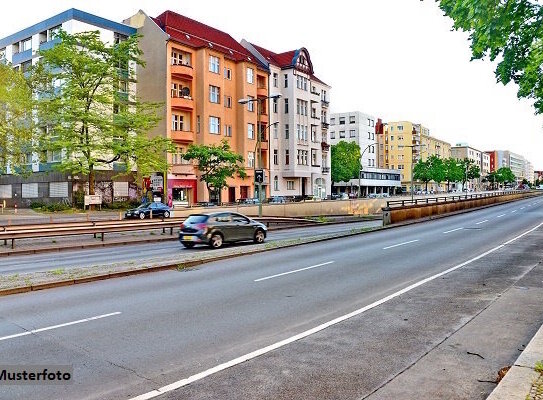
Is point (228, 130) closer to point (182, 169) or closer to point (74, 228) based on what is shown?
point (182, 169)

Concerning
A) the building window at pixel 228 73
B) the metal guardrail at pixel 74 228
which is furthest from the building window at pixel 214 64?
the metal guardrail at pixel 74 228

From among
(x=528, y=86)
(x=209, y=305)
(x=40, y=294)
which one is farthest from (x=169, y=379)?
(x=528, y=86)

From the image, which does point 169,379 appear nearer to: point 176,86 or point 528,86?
point 528,86

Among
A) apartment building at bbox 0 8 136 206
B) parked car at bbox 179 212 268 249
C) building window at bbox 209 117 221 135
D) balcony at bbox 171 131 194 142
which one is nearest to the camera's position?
parked car at bbox 179 212 268 249

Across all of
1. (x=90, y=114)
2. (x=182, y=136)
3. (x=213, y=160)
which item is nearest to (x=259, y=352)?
(x=90, y=114)

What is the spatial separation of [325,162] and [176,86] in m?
33.4

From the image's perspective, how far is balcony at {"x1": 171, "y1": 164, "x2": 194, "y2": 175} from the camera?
5109 cm

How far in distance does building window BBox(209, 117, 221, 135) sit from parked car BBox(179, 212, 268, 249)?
3599 centimetres

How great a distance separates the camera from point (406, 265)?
13.6 meters

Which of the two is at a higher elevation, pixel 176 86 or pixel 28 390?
pixel 176 86

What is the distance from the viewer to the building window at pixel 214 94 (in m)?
55.8

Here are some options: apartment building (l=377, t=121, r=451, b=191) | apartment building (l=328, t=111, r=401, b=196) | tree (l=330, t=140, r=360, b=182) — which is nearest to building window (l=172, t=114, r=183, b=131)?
tree (l=330, t=140, r=360, b=182)

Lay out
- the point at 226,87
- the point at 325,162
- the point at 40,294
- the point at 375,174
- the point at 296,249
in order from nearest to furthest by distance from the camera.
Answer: the point at 40,294 < the point at 296,249 < the point at 226,87 < the point at 325,162 < the point at 375,174

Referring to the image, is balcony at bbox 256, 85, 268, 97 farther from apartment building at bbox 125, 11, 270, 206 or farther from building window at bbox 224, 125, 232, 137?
building window at bbox 224, 125, 232, 137
